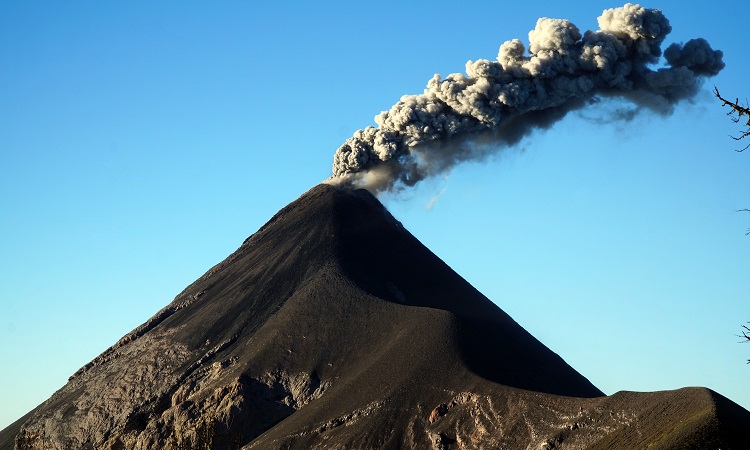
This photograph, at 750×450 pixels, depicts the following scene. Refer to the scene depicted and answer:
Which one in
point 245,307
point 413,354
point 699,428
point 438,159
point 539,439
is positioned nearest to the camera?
point 699,428

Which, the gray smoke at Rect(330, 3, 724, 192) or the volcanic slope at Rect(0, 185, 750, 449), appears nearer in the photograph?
the volcanic slope at Rect(0, 185, 750, 449)

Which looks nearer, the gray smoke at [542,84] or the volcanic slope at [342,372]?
the volcanic slope at [342,372]

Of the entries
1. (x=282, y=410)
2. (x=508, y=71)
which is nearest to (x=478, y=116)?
(x=508, y=71)

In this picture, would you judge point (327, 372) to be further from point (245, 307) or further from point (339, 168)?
point (339, 168)
